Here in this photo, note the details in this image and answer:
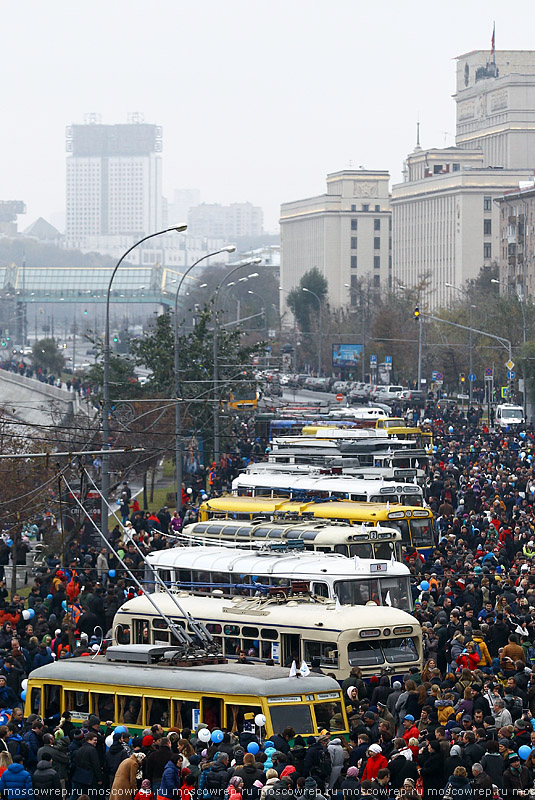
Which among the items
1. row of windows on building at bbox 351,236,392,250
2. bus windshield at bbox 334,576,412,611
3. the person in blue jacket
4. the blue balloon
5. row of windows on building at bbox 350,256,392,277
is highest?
row of windows on building at bbox 351,236,392,250

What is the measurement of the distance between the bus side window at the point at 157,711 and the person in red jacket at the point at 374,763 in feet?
9.12

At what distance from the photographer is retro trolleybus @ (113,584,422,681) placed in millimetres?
19234

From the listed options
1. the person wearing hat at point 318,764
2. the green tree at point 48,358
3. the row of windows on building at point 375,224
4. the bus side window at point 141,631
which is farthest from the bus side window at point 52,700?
the row of windows on building at point 375,224

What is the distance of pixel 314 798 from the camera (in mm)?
13898

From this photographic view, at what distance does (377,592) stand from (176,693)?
5248mm

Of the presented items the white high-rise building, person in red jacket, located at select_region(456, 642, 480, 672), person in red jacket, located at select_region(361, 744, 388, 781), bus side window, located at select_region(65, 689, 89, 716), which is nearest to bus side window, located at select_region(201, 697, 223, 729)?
bus side window, located at select_region(65, 689, 89, 716)

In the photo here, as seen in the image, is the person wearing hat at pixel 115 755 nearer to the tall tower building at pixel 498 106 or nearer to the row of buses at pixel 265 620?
the row of buses at pixel 265 620

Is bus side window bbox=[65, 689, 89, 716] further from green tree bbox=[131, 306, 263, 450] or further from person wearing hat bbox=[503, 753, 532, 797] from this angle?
green tree bbox=[131, 306, 263, 450]

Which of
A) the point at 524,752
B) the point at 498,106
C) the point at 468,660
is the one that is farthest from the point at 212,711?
the point at 498,106

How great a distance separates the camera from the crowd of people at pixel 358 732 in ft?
48.0

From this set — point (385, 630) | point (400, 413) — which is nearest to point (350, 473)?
point (385, 630)

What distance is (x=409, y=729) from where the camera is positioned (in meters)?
16.4

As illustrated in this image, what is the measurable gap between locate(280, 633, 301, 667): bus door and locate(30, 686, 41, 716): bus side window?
3045mm

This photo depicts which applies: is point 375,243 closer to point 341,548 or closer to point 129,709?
point 341,548
